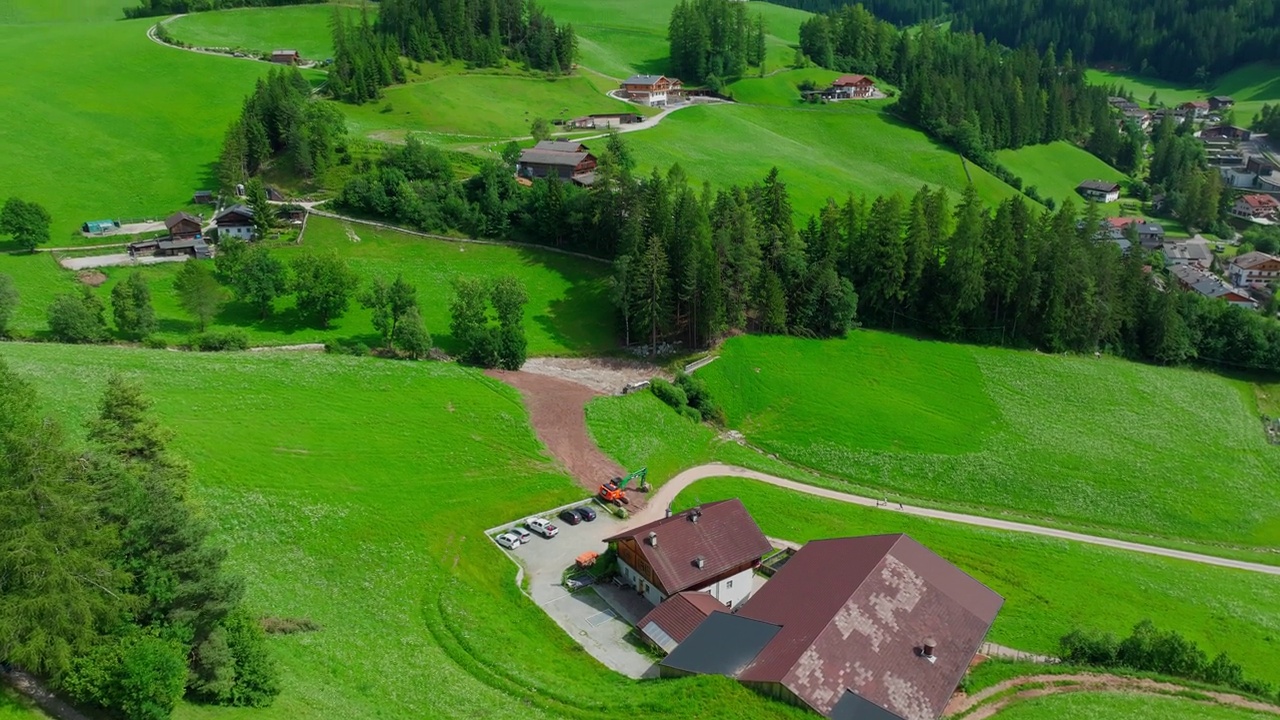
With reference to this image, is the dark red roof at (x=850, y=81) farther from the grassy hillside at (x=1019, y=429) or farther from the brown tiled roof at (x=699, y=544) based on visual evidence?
the brown tiled roof at (x=699, y=544)

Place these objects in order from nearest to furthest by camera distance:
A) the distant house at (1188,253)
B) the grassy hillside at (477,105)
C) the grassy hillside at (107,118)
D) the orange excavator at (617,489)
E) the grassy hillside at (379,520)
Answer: the grassy hillside at (379,520), the orange excavator at (617,489), the grassy hillside at (107,118), the grassy hillside at (477,105), the distant house at (1188,253)

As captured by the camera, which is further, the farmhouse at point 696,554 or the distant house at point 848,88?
the distant house at point 848,88

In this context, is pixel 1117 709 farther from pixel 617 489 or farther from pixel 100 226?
pixel 100 226

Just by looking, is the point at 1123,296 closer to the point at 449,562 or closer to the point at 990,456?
the point at 990,456

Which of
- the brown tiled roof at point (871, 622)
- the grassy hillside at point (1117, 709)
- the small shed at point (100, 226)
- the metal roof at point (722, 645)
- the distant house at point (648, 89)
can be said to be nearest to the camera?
the brown tiled roof at point (871, 622)

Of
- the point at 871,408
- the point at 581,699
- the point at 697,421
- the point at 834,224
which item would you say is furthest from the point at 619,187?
the point at 581,699

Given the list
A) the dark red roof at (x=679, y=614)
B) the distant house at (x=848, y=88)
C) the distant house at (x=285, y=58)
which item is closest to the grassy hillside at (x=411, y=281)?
the dark red roof at (x=679, y=614)
